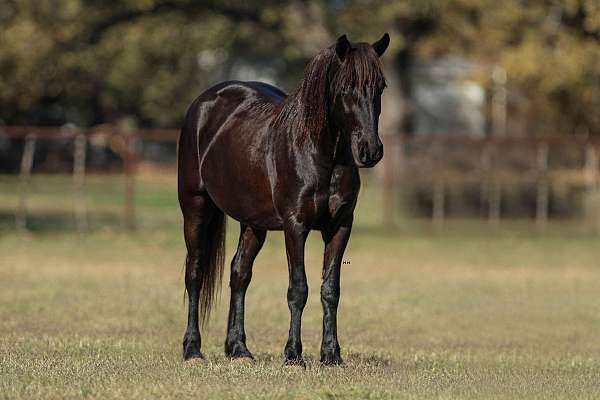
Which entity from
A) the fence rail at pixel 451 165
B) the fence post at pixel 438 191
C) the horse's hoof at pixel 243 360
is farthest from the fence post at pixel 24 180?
the horse's hoof at pixel 243 360

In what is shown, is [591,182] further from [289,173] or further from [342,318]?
[289,173]

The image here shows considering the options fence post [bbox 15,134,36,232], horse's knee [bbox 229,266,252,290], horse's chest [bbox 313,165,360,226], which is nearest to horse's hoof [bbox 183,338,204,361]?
horse's knee [bbox 229,266,252,290]

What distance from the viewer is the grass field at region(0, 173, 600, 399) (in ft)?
27.2

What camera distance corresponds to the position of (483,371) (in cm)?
961

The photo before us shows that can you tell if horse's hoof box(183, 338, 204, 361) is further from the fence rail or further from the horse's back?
the fence rail

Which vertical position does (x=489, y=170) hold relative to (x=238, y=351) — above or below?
above

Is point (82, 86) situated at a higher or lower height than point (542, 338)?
higher

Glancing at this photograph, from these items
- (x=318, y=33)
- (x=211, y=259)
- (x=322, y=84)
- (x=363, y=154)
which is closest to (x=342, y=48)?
(x=322, y=84)

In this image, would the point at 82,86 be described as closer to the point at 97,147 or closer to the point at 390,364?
the point at 97,147

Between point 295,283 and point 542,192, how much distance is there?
20081 mm

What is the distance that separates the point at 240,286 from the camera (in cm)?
990

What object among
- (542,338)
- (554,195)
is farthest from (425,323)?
(554,195)

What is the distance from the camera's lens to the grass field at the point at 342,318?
8289 millimetres

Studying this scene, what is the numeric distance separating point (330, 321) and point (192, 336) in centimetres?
143
